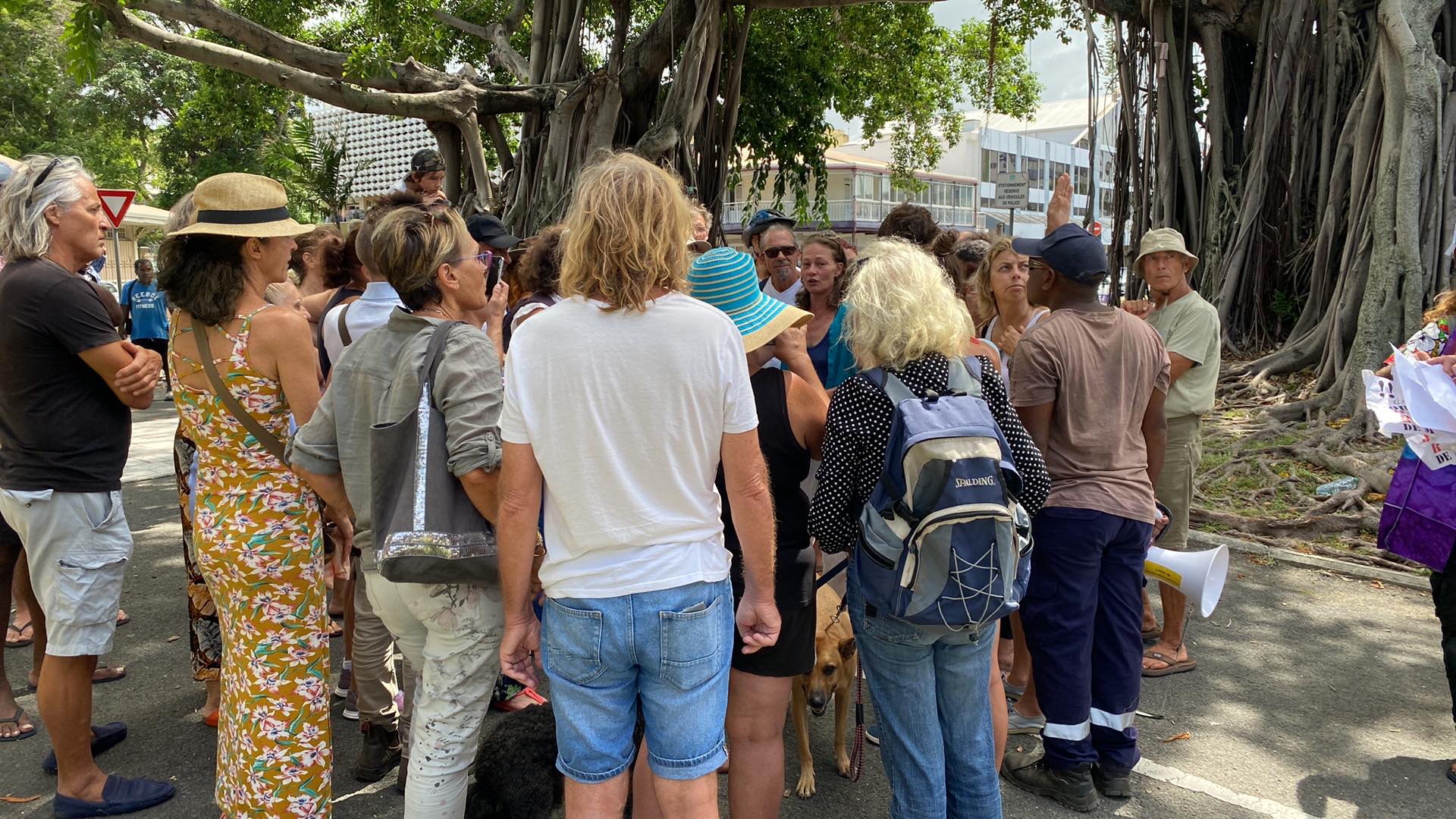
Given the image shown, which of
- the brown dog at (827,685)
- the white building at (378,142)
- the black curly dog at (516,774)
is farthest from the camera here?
the white building at (378,142)

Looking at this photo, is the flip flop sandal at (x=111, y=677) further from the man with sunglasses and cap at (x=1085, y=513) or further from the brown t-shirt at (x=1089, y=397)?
the brown t-shirt at (x=1089, y=397)

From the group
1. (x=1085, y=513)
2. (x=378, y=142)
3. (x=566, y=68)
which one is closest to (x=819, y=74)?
(x=566, y=68)

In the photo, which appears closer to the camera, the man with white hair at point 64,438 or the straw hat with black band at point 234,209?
the straw hat with black band at point 234,209

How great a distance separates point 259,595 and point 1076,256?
8.44 feet

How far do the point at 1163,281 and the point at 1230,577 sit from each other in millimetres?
2031

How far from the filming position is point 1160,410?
3125mm

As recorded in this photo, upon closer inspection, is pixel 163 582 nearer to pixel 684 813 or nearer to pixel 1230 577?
pixel 684 813

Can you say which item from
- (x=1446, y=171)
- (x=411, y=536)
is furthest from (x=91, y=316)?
(x=1446, y=171)

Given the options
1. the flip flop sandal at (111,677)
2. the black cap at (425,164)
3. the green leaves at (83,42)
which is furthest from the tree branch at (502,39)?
the flip flop sandal at (111,677)

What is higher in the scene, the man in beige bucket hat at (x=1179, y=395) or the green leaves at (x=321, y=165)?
the green leaves at (x=321, y=165)

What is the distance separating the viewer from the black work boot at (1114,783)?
2.98 meters

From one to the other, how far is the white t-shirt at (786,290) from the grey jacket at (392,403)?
7.65ft

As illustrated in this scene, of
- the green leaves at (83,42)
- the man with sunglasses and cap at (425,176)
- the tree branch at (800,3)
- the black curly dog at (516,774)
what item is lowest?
the black curly dog at (516,774)

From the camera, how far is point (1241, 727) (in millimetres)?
3420
